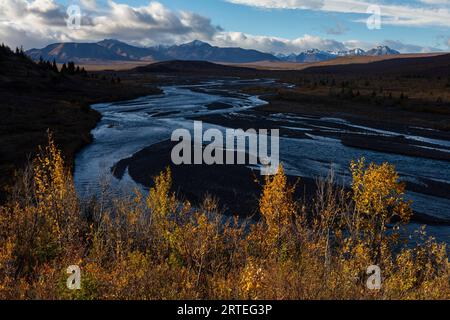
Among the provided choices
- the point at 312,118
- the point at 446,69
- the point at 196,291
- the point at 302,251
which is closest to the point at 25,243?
the point at 196,291

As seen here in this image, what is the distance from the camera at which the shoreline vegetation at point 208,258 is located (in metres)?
9.87

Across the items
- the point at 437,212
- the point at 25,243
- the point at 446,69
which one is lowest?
the point at 437,212

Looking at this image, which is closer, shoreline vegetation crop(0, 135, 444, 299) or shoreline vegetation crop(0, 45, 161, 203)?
shoreline vegetation crop(0, 135, 444, 299)

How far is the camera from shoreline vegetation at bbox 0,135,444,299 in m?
9.87

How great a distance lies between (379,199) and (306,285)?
181 inches

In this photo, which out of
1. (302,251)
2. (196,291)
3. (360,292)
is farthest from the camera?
(302,251)

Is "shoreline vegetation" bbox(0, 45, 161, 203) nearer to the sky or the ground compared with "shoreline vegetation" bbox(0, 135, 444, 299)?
nearer to the sky

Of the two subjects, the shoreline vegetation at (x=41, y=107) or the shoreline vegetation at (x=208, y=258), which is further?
the shoreline vegetation at (x=41, y=107)

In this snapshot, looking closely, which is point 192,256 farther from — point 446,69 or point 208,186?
point 446,69

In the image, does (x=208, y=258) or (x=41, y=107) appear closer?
(x=208, y=258)

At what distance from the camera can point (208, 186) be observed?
91.7 ft

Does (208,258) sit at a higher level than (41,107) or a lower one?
lower

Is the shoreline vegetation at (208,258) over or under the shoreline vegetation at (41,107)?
under

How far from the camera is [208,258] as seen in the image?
14.0 metres
